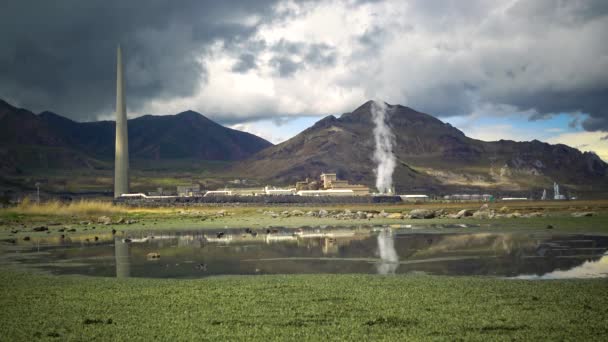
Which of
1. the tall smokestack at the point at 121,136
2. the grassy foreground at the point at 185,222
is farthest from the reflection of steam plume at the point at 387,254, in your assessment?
the tall smokestack at the point at 121,136

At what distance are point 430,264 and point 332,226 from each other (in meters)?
36.9

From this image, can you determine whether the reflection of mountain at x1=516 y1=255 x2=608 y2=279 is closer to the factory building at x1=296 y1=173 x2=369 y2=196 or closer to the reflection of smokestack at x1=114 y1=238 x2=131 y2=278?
the reflection of smokestack at x1=114 y1=238 x2=131 y2=278

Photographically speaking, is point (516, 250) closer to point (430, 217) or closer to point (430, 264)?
point (430, 264)

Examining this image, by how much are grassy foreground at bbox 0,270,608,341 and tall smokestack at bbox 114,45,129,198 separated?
111959mm

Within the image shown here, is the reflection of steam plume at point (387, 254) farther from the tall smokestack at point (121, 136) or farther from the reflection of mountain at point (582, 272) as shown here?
the tall smokestack at point (121, 136)

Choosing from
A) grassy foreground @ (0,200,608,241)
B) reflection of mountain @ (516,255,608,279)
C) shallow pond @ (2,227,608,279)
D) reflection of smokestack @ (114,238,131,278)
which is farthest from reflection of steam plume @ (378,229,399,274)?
reflection of smokestack @ (114,238,131,278)

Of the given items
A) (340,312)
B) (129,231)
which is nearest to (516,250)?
(340,312)

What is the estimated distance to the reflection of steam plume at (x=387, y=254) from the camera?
1227 inches

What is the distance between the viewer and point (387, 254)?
3838cm

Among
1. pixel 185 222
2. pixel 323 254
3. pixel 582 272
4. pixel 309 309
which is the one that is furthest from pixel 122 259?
pixel 185 222

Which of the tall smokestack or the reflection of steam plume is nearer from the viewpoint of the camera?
the reflection of steam plume

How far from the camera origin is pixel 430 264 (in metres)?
32.6

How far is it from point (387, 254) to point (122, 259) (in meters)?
16.2

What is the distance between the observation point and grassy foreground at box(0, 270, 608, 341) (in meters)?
17.4
